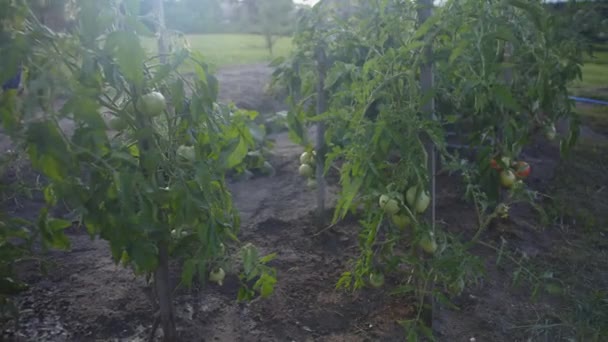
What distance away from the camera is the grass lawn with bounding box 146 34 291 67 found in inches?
481

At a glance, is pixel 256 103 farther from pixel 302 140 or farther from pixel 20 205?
pixel 302 140

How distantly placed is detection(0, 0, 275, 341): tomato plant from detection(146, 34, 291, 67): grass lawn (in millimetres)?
9462

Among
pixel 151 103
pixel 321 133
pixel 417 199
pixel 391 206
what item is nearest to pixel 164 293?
pixel 151 103

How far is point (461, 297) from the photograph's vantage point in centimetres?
250

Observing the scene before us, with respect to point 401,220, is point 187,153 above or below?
above

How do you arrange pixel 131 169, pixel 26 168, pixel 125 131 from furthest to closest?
pixel 26 168 → pixel 125 131 → pixel 131 169

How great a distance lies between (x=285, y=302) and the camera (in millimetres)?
2467

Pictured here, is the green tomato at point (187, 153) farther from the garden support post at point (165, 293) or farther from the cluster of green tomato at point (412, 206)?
the cluster of green tomato at point (412, 206)

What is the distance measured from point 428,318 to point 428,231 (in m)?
0.51

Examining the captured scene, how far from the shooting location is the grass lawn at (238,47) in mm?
12227

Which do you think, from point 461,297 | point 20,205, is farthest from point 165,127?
point 20,205

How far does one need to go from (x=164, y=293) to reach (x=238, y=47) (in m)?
13.6

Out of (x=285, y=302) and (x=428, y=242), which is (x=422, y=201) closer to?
(x=428, y=242)

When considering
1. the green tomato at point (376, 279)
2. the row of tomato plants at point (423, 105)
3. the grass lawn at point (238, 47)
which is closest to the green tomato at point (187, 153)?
the row of tomato plants at point (423, 105)
